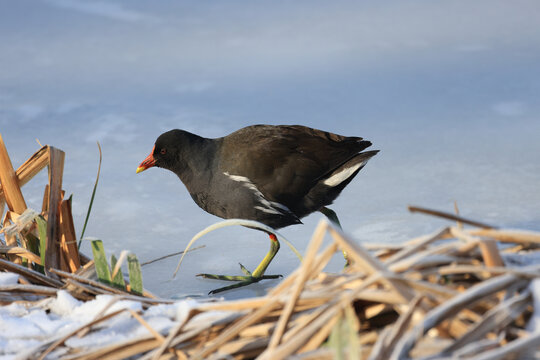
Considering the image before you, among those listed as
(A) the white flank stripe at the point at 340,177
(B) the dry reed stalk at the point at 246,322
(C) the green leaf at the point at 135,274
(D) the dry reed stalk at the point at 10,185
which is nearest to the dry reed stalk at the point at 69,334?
(B) the dry reed stalk at the point at 246,322

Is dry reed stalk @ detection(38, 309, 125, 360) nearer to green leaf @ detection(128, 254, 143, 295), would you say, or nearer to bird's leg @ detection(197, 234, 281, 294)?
green leaf @ detection(128, 254, 143, 295)

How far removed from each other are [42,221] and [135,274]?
714 millimetres

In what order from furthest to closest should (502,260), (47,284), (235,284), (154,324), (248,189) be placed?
(248,189) < (235,284) < (47,284) < (154,324) < (502,260)

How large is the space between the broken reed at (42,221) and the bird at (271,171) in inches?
73.8

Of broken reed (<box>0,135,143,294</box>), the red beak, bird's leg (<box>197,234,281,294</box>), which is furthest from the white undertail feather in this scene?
broken reed (<box>0,135,143,294</box>)

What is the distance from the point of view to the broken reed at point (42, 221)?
251 centimetres

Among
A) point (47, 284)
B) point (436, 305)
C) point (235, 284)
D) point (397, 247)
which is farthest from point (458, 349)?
point (235, 284)

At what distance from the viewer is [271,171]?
14.7 feet

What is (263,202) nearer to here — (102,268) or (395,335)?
(102,268)

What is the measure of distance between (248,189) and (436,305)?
3.34 m

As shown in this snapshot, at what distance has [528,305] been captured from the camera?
3.79 feet

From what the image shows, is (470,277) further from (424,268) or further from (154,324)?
(154,324)

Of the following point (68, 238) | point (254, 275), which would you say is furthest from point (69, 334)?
point (254, 275)

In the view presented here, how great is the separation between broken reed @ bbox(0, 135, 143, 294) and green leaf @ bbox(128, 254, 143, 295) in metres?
0.46
